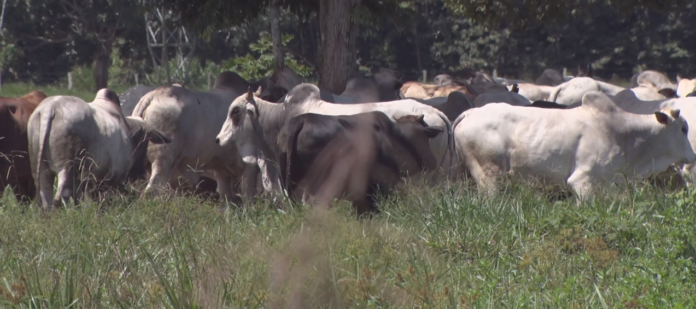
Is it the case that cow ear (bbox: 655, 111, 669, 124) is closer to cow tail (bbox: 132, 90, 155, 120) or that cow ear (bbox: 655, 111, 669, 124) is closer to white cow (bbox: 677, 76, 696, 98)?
cow tail (bbox: 132, 90, 155, 120)

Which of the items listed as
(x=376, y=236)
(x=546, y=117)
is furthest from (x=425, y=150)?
(x=376, y=236)

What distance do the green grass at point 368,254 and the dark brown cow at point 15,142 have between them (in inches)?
44.4

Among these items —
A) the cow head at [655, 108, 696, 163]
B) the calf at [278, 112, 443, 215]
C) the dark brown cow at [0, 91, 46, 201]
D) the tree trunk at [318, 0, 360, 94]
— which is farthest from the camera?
the tree trunk at [318, 0, 360, 94]

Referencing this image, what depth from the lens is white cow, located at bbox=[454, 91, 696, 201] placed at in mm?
8625

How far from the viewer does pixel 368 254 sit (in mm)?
6254

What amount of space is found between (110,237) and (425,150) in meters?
3.31

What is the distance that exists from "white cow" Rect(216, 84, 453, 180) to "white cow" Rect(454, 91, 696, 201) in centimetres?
72

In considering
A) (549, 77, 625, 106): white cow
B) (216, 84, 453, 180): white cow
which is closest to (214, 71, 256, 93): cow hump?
(216, 84, 453, 180): white cow

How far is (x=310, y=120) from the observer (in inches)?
328

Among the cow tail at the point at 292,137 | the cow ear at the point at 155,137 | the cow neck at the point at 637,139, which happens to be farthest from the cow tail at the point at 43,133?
the cow neck at the point at 637,139

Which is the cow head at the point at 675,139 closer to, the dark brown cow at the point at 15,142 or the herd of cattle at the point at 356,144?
the herd of cattle at the point at 356,144

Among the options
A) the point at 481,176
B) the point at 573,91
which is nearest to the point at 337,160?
the point at 481,176

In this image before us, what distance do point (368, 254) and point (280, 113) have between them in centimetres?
393

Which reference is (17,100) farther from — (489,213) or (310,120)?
(489,213)
